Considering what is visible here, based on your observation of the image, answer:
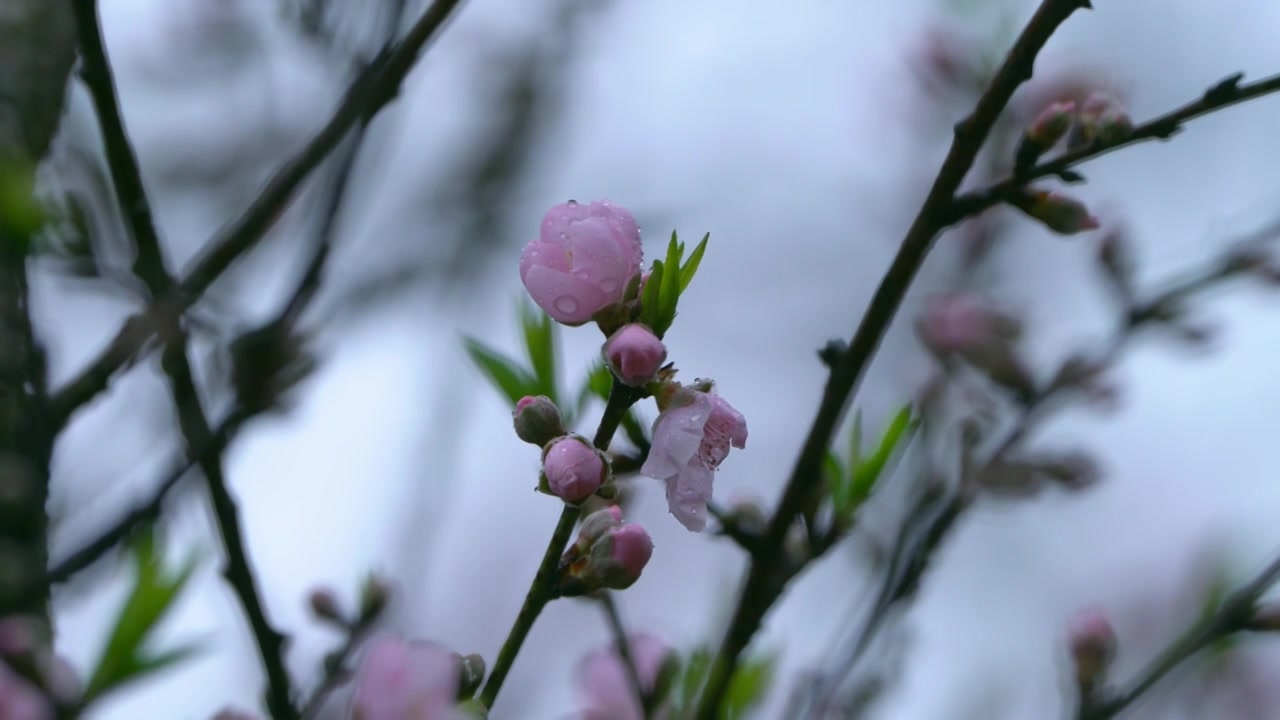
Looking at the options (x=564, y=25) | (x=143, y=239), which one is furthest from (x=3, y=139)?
(x=564, y=25)

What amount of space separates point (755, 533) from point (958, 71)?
1523 mm

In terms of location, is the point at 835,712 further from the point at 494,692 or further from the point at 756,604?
the point at 494,692

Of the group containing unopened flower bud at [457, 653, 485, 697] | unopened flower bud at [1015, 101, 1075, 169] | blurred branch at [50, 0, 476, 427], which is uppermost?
blurred branch at [50, 0, 476, 427]

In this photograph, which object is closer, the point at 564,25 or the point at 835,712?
the point at 835,712

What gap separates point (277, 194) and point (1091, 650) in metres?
1.02

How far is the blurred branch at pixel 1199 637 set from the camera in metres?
1.10

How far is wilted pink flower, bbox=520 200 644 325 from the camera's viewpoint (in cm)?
72

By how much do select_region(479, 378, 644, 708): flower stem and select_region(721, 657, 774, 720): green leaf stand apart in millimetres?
508

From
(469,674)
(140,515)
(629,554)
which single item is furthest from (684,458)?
(140,515)

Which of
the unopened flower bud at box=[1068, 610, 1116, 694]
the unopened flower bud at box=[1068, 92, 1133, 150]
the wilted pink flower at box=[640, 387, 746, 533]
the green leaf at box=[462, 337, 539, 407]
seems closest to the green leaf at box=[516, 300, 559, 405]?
the green leaf at box=[462, 337, 539, 407]

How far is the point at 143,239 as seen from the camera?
0.92 metres

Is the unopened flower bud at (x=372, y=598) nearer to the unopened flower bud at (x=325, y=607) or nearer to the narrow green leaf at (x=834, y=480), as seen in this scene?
the unopened flower bud at (x=325, y=607)

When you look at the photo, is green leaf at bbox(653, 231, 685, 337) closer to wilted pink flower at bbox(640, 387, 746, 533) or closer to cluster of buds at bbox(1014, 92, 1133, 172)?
wilted pink flower at bbox(640, 387, 746, 533)

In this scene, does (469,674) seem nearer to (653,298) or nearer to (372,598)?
(653,298)
